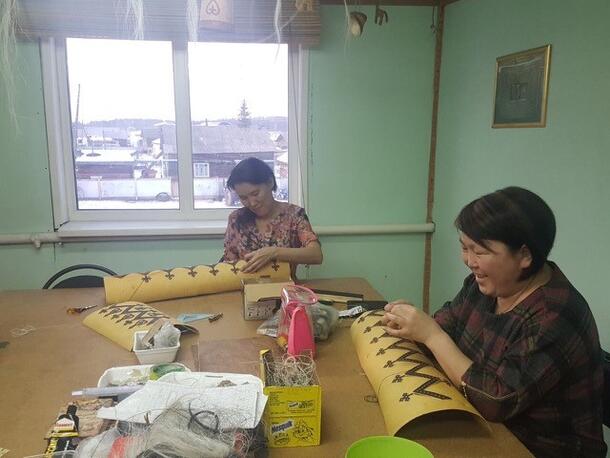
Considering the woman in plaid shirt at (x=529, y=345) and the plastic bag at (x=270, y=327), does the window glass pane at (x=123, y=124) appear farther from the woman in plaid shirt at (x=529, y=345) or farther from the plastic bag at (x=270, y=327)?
the woman in plaid shirt at (x=529, y=345)

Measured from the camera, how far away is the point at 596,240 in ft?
6.19

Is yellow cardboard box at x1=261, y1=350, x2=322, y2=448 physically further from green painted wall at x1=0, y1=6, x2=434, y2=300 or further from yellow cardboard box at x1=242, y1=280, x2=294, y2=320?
green painted wall at x1=0, y1=6, x2=434, y2=300

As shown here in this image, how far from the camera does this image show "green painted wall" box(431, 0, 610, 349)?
1860 millimetres

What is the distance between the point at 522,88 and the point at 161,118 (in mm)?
2030

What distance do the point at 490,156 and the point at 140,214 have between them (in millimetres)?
2090

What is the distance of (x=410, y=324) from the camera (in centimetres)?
132

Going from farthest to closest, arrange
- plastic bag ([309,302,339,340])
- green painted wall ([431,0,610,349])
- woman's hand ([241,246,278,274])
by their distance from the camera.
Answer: woman's hand ([241,246,278,274]) → green painted wall ([431,0,610,349]) → plastic bag ([309,302,339,340])

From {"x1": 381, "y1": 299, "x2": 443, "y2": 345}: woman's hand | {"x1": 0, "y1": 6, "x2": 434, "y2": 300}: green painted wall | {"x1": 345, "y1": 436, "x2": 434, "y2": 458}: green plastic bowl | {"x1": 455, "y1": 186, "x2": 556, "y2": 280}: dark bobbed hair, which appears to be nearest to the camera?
{"x1": 345, "y1": 436, "x2": 434, "y2": 458}: green plastic bowl

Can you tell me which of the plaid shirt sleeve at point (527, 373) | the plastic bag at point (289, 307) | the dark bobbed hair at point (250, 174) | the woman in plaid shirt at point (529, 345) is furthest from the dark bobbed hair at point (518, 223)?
the dark bobbed hair at point (250, 174)

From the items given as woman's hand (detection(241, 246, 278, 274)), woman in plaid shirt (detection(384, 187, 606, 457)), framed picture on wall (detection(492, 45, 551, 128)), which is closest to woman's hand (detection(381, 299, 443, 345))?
woman in plaid shirt (detection(384, 187, 606, 457))

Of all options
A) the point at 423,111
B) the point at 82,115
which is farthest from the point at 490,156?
the point at 82,115

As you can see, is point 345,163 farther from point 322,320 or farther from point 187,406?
point 187,406

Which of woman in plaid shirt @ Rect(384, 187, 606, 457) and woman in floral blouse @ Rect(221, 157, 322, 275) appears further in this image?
woman in floral blouse @ Rect(221, 157, 322, 275)

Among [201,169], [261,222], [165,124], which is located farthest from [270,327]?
[165,124]
